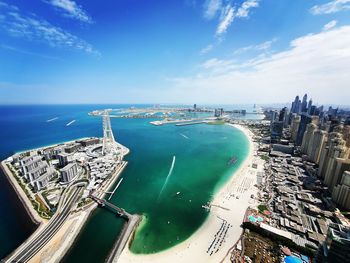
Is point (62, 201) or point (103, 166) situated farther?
point (103, 166)

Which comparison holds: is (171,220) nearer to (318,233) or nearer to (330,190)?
(318,233)

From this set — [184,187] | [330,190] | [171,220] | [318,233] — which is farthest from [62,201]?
[330,190]

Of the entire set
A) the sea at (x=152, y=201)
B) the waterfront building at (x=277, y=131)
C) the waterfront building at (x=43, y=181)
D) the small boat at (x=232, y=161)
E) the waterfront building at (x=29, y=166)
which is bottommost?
the sea at (x=152, y=201)

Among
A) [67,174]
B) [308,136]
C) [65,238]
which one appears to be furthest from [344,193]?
[67,174]

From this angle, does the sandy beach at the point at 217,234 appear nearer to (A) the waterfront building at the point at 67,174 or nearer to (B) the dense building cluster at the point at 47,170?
(A) the waterfront building at the point at 67,174

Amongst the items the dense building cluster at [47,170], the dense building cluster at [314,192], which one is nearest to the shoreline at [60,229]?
the dense building cluster at [47,170]

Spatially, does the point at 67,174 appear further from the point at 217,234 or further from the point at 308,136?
the point at 308,136
